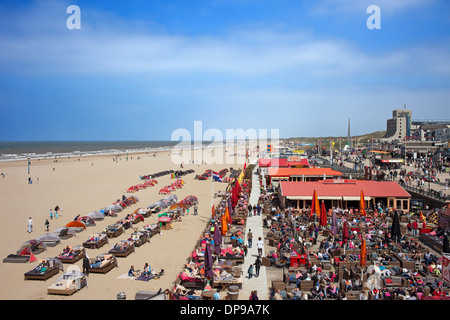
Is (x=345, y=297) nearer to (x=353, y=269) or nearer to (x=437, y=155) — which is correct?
Result: (x=353, y=269)

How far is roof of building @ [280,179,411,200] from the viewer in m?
22.8

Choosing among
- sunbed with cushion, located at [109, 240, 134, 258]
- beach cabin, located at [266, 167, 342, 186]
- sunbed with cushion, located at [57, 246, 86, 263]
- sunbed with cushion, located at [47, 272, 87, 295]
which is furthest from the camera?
beach cabin, located at [266, 167, 342, 186]

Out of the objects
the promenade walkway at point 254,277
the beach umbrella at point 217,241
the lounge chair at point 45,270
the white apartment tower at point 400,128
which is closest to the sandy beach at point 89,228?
the lounge chair at point 45,270

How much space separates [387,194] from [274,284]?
15509 millimetres

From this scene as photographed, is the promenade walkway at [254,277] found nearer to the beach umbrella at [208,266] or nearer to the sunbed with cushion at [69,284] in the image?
the beach umbrella at [208,266]

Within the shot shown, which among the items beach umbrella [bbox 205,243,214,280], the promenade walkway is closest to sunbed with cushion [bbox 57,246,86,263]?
beach umbrella [bbox 205,243,214,280]

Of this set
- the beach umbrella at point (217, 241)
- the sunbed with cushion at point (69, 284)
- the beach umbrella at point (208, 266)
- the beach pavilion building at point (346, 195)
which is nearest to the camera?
the sunbed with cushion at point (69, 284)

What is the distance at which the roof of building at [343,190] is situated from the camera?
74.8ft

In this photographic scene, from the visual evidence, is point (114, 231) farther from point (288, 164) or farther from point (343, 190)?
point (288, 164)

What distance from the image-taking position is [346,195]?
22719 mm

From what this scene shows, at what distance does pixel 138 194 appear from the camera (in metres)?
30.9

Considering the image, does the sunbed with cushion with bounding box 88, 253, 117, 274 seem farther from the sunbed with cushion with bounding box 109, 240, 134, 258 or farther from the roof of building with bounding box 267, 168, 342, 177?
the roof of building with bounding box 267, 168, 342, 177

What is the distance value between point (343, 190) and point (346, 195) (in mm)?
662
